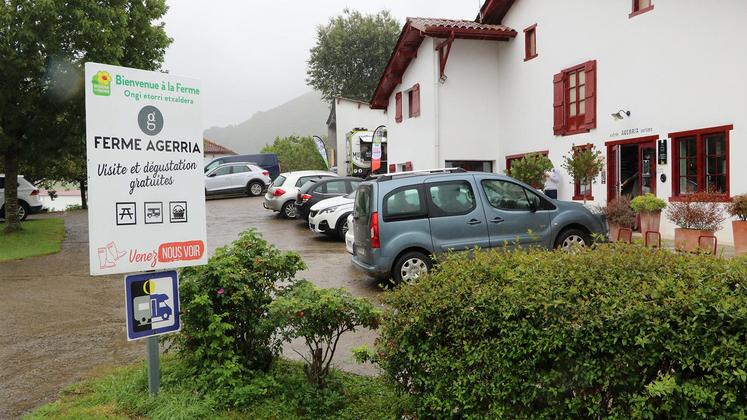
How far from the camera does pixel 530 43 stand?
19.8m

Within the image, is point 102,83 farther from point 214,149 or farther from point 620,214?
point 214,149

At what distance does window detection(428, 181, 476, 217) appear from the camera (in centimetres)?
921

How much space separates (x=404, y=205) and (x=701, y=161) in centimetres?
807

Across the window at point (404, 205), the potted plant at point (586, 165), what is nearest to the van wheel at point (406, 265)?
the window at point (404, 205)

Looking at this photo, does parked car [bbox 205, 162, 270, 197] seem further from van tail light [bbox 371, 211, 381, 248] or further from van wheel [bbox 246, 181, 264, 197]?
van tail light [bbox 371, 211, 381, 248]

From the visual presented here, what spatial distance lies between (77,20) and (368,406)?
15186 mm

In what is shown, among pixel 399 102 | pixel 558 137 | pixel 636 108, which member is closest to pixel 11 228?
pixel 399 102

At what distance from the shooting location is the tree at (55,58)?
1506 centimetres

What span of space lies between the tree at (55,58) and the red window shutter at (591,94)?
511 inches

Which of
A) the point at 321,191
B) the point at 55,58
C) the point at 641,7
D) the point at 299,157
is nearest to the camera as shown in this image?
the point at 641,7

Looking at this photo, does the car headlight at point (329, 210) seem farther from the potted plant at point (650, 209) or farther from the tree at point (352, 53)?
the tree at point (352, 53)

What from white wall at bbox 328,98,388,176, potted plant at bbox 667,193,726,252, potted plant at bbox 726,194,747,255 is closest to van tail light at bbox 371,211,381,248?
potted plant at bbox 667,193,726,252

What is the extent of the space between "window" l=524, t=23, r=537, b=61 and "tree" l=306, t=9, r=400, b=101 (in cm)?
2901

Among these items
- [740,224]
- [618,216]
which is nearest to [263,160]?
[618,216]
